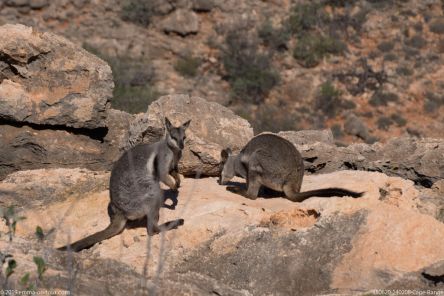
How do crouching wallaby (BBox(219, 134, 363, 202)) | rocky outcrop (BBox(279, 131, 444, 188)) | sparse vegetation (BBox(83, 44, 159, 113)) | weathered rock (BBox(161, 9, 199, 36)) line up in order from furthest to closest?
1. weathered rock (BBox(161, 9, 199, 36))
2. sparse vegetation (BBox(83, 44, 159, 113))
3. rocky outcrop (BBox(279, 131, 444, 188))
4. crouching wallaby (BBox(219, 134, 363, 202))

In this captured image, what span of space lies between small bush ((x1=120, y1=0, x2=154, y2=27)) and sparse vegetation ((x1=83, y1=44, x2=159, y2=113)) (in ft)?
6.01

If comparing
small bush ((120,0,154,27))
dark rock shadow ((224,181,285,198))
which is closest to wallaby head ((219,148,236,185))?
dark rock shadow ((224,181,285,198))

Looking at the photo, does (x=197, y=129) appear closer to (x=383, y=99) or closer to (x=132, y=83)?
(x=132, y=83)

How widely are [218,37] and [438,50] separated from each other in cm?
756

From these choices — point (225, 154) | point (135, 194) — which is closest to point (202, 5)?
point (225, 154)

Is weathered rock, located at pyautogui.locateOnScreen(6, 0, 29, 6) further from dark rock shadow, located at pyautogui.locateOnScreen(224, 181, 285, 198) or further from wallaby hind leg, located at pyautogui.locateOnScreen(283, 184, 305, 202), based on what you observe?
wallaby hind leg, located at pyautogui.locateOnScreen(283, 184, 305, 202)

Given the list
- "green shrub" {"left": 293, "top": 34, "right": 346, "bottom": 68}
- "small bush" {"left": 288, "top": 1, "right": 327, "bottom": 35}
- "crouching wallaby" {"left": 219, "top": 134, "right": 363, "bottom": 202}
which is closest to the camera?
"crouching wallaby" {"left": 219, "top": 134, "right": 363, "bottom": 202}

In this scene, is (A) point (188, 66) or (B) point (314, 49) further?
(B) point (314, 49)

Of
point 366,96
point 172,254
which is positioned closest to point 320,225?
point 172,254

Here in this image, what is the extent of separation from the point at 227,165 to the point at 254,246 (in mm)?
2046

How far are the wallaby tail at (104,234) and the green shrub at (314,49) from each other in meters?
17.3

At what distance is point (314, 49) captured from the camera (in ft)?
79.7

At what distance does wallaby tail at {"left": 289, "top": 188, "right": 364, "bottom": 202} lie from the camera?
7844mm

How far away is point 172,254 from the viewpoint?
707cm
